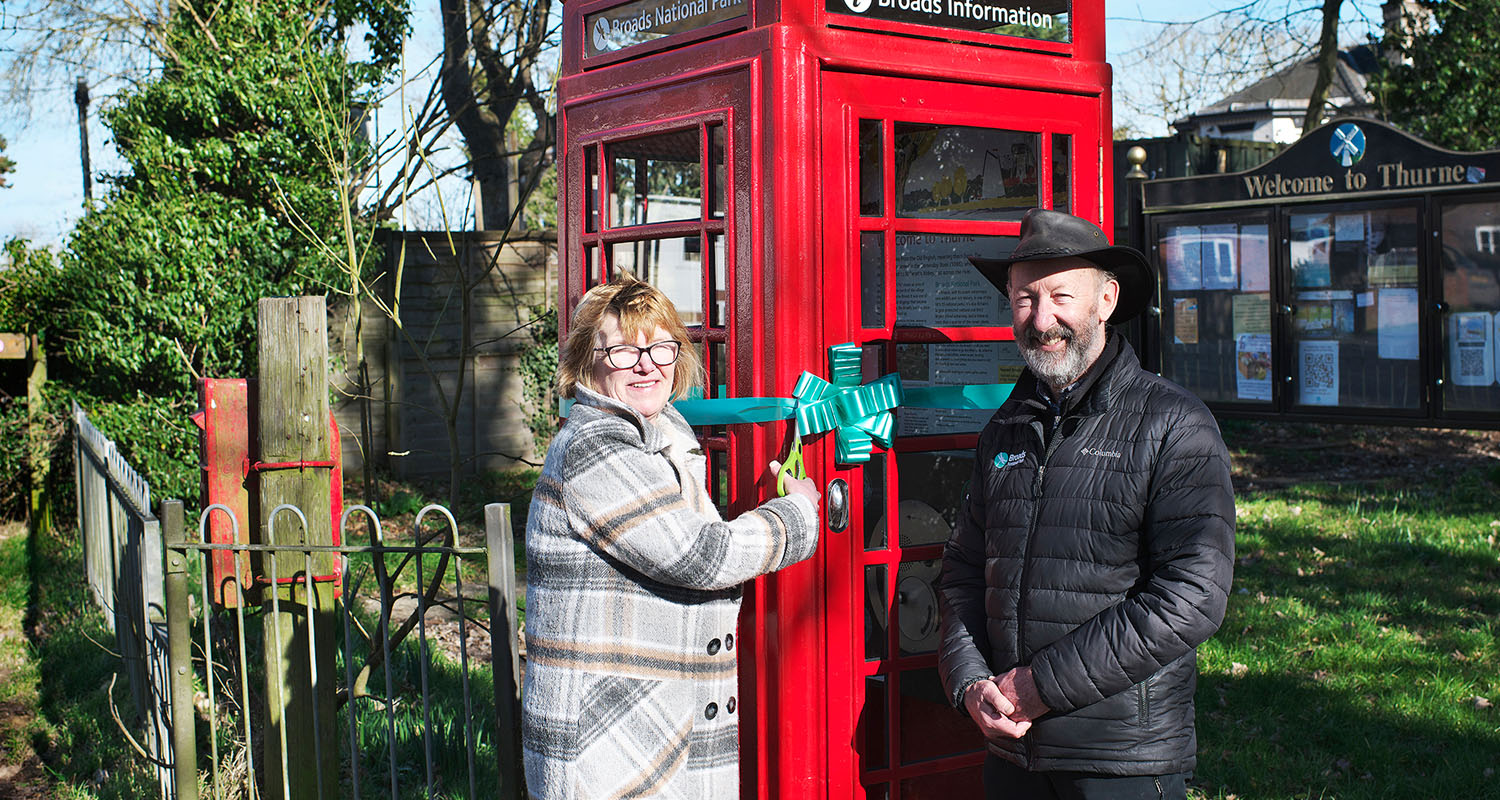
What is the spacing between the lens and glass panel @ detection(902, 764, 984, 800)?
11.2ft

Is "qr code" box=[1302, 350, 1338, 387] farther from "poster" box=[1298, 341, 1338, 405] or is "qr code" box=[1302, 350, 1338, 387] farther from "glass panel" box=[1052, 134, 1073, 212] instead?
"glass panel" box=[1052, 134, 1073, 212]

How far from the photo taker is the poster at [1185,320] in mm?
10148

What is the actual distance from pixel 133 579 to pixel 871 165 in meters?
3.57

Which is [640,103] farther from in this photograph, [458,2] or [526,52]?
[458,2]

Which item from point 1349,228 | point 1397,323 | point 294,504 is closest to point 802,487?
point 294,504

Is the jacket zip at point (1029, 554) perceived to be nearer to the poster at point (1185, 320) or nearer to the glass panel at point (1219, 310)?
the glass panel at point (1219, 310)

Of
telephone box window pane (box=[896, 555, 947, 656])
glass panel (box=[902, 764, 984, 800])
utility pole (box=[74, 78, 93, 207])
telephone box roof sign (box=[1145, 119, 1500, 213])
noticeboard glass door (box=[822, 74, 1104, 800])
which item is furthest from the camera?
utility pole (box=[74, 78, 93, 207])

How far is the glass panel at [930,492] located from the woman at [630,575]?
1.03m

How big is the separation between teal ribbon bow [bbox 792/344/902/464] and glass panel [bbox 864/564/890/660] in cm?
41

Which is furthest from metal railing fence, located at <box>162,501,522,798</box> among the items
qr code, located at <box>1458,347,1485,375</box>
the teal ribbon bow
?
qr code, located at <box>1458,347,1485,375</box>

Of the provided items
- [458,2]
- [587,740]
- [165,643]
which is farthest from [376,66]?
[587,740]

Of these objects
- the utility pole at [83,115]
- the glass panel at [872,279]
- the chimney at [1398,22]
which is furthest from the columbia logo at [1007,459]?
the chimney at [1398,22]

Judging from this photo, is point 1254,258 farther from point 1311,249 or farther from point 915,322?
point 915,322

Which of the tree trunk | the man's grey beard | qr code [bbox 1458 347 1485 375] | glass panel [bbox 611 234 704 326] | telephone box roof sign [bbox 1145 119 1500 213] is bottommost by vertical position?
qr code [bbox 1458 347 1485 375]
